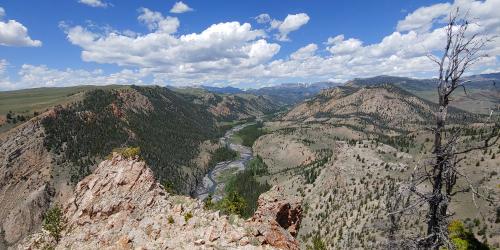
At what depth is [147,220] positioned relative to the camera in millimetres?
36594

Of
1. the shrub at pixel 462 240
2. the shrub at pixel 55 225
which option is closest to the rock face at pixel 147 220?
the shrub at pixel 55 225

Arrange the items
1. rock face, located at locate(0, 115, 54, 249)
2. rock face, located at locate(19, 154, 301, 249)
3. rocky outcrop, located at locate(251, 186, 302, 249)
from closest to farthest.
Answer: rock face, located at locate(19, 154, 301, 249) → rocky outcrop, located at locate(251, 186, 302, 249) → rock face, located at locate(0, 115, 54, 249)

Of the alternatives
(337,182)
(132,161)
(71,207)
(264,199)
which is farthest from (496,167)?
(71,207)

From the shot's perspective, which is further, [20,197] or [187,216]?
[20,197]

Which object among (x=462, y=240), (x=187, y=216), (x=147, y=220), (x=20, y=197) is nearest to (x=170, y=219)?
(x=187, y=216)

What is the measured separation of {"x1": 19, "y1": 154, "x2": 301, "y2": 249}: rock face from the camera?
30.3 meters

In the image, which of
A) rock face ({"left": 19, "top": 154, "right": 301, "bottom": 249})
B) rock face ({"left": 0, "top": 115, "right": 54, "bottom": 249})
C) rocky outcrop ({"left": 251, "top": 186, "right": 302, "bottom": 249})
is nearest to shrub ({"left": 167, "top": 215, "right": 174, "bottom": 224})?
rock face ({"left": 19, "top": 154, "right": 301, "bottom": 249})

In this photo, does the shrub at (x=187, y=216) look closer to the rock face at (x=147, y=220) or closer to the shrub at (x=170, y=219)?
the rock face at (x=147, y=220)

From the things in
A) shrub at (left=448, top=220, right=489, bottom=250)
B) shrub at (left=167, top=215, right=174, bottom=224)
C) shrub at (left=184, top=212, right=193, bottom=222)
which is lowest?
shrub at (left=448, top=220, right=489, bottom=250)

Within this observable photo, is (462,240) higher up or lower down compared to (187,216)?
lower down

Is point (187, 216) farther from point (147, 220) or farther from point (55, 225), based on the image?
point (55, 225)

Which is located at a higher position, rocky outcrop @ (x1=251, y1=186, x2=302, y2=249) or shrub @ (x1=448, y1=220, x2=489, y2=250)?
shrub @ (x1=448, y1=220, x2=489, y2=250)

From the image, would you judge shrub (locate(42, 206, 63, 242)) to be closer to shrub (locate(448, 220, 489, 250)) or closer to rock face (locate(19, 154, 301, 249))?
rock face (locate(19, 154, 301, 249))

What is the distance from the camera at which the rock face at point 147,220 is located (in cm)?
3033
